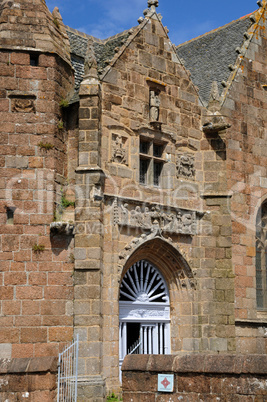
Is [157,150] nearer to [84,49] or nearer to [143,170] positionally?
[143,170]

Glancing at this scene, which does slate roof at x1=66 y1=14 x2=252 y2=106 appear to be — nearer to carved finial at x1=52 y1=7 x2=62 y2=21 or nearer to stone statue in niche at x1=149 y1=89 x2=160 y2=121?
carved finial at x1=52 y1=7 x2=62 y2=21

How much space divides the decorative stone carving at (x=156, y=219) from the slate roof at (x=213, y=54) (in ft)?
13.5

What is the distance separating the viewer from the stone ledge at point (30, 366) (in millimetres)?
9703

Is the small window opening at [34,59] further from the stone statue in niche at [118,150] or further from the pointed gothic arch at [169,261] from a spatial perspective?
the pointed gothic arch at [169,261]

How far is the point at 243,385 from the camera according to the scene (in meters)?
9.80

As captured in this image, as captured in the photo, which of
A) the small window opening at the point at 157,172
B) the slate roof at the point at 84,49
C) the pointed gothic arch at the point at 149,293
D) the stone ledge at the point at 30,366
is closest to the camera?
the stone ledge at the point at 30,366

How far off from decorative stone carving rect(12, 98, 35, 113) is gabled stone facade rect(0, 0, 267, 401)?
25mm

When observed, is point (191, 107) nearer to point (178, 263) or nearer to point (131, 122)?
point (131, 122)

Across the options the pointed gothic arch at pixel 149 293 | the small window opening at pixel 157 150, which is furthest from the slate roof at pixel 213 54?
the pointed gothic arch at pixel 149 293

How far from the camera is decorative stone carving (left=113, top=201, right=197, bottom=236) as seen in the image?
49.8ft

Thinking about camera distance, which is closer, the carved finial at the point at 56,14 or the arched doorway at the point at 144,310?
the arched doorway at the point at 144,310

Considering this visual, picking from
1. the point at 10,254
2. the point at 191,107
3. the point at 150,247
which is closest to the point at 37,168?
the point at 10,254

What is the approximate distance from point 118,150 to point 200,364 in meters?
6.58

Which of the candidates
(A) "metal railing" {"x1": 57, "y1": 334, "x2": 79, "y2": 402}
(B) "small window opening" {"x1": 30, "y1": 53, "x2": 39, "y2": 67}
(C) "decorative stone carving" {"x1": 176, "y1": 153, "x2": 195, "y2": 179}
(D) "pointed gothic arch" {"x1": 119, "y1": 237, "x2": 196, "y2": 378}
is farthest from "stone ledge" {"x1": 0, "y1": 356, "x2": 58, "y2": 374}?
(C) "decorative stone carving" {"x1": 176, "y1": 153, "x2": 195, "y2": 179}
